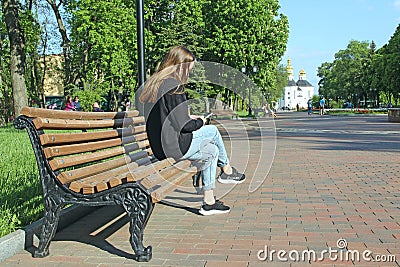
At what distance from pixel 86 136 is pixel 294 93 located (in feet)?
609

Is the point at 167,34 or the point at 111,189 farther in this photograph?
the point at 167,34

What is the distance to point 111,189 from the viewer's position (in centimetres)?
391

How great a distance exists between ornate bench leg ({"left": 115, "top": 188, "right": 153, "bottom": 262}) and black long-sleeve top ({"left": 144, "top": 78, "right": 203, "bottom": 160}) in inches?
47.8

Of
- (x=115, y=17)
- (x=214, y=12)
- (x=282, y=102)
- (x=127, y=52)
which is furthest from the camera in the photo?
(x=282, y=102)

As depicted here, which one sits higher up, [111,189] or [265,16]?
[265,16]

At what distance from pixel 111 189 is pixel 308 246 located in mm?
1660

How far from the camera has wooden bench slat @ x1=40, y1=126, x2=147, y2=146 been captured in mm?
3967

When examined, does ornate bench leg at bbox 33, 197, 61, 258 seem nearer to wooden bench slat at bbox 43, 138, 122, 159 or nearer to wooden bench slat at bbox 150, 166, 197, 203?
wooden bench slat at bbox 43, 138, 122, 159

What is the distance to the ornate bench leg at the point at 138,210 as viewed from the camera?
387 centimetres

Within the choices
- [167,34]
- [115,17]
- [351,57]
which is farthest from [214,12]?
[351,57]

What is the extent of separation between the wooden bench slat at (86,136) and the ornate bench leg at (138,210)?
2.35 feet

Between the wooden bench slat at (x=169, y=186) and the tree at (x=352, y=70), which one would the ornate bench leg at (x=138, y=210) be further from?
the tree at (x=352, y=70)

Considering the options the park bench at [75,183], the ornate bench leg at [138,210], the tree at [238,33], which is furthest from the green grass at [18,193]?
the tree at [238,33]

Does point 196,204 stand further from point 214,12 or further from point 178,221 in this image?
point 214,12
